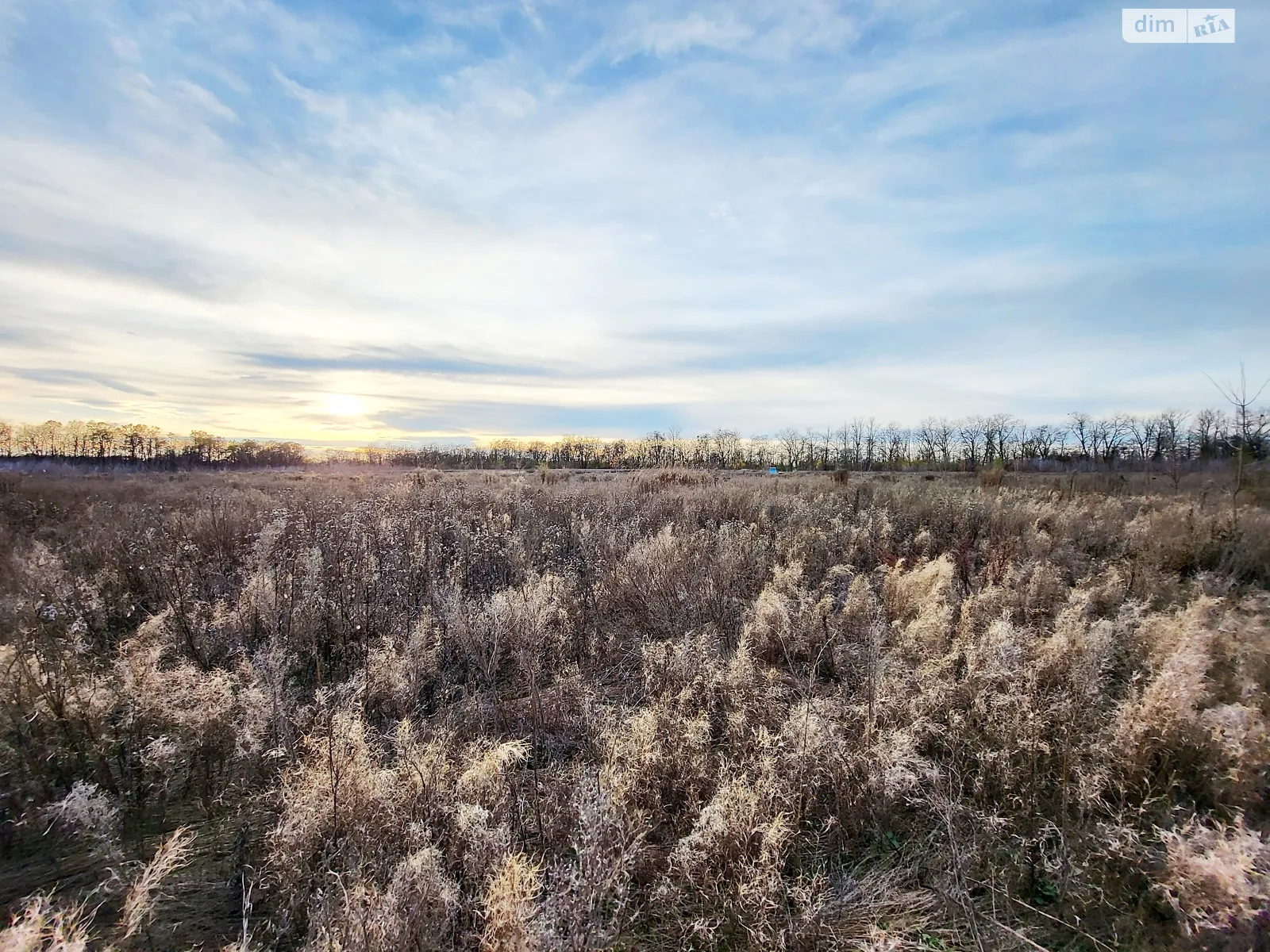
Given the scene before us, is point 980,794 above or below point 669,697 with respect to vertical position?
below

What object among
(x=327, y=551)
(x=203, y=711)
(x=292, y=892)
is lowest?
(x=292, y=892)

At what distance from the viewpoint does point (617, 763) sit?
9.19ft

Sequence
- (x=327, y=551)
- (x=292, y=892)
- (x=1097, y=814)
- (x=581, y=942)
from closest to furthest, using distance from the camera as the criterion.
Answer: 1. (x=581, y=942)
2. (x=292, y=892)
3. (x=1097, y=814)
4. (x=327, y=551)

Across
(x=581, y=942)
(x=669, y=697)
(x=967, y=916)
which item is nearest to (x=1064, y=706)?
(x=967, y=916)

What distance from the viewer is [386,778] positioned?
2498mm

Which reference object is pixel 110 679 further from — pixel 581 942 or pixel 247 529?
pixel 247 529

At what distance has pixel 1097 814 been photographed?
107 inches

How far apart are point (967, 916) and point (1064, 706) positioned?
1.64 metres

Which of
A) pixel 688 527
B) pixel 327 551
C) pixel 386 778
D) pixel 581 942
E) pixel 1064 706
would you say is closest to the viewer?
pixel 581 942

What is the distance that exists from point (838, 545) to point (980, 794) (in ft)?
17.0

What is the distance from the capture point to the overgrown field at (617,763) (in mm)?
2107

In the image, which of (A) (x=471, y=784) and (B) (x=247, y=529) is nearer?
(A) (x=471, y=784)

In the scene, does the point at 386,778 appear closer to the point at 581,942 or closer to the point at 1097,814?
the point at 581,942

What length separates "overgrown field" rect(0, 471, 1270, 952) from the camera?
2107mm
